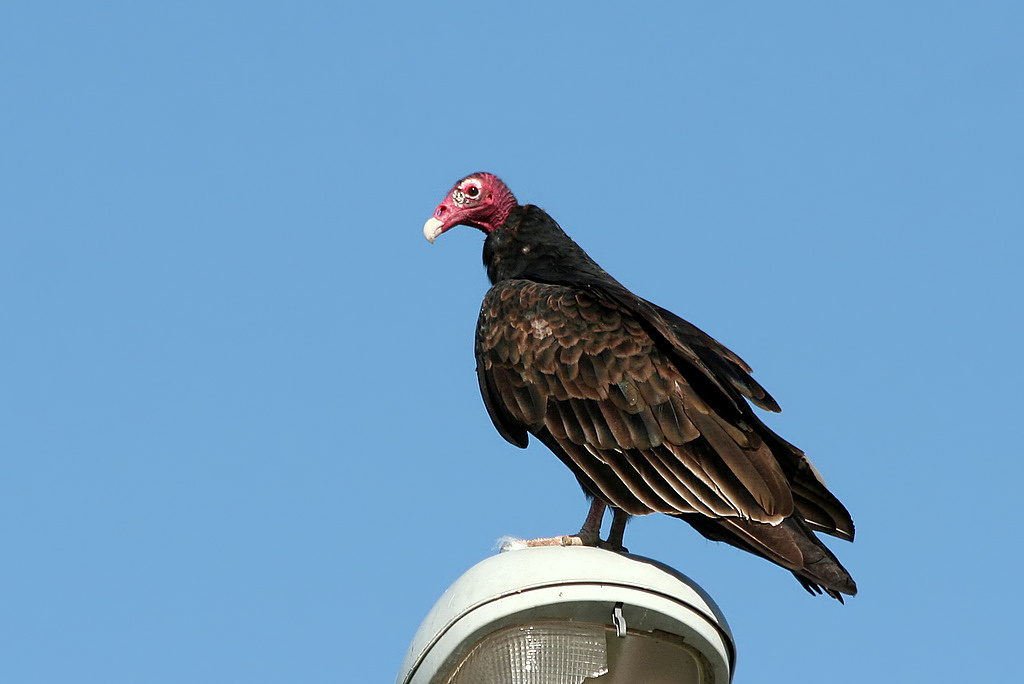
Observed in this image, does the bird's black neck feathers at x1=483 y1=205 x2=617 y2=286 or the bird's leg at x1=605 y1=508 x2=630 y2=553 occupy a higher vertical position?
the bird's black neck feathers at x1=483 y1=205 x2=617 y2=286

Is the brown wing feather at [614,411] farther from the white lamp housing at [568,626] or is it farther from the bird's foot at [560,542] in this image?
the white lamp housing at [568,626]

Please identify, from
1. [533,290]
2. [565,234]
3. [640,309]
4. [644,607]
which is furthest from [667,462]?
[565,234]

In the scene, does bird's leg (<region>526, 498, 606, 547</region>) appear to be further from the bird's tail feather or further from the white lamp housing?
the white lamp housing

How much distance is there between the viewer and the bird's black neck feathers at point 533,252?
5418 mm

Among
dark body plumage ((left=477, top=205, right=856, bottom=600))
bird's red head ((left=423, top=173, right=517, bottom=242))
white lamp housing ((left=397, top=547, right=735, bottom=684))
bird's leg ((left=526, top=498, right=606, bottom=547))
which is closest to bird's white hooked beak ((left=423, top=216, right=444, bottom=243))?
bird's red head ((left=423, top=173, right=517, bottom=242))

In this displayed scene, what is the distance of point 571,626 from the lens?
2773 millimetres

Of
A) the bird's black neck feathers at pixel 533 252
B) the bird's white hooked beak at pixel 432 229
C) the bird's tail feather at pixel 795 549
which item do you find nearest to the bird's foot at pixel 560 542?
the bird's tail feather at pixel 795 549

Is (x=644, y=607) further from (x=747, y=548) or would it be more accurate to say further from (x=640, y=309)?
(x=640, y=309)

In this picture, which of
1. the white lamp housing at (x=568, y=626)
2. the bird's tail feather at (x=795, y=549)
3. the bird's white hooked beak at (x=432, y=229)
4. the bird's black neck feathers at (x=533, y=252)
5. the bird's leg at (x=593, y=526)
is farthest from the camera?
the bird's white hooked beak at (x=432, y=229)

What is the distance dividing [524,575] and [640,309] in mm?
2106

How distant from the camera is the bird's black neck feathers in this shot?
5418 mm

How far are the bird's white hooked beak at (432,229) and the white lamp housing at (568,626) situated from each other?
10.9ft

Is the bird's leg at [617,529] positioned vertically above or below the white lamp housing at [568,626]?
above

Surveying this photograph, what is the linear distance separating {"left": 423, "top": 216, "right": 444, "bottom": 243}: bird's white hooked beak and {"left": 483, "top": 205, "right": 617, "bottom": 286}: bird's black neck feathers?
0.83ft
